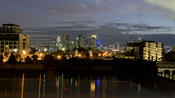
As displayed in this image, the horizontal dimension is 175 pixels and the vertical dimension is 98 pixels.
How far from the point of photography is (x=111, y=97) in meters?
11.0

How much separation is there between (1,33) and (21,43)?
12014mm

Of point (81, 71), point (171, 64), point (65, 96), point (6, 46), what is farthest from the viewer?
point (6, 46)

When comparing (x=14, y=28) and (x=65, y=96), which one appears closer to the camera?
(x=65, y=96)

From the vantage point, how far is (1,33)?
132 m

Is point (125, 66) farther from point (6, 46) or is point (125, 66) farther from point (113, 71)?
point (6, 46)

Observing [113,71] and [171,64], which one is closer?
[113,71]

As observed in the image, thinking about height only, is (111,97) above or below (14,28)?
below

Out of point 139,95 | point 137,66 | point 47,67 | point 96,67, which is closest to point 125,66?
point 137,66

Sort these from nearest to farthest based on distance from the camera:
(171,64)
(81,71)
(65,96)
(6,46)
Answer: (65,96), (81,71), (171,64), (6,46)

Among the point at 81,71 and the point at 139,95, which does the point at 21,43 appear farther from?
the point at 139,95

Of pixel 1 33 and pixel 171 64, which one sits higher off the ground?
pixel 1 33

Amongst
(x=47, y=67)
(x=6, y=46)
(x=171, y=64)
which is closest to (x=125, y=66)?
(x=47, y=67)

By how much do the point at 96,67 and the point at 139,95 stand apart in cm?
1340

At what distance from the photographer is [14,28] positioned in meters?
135
